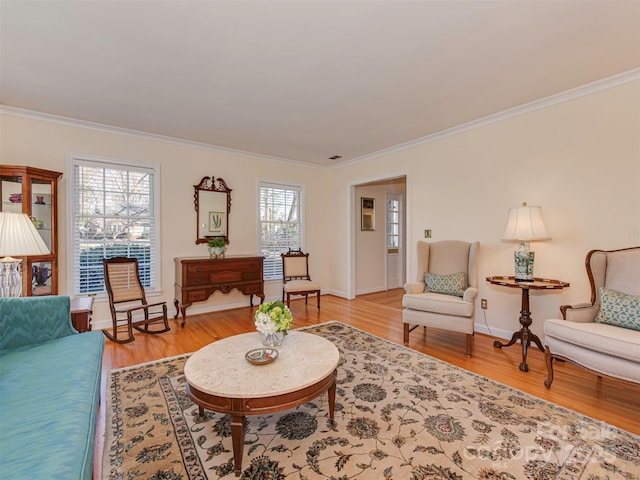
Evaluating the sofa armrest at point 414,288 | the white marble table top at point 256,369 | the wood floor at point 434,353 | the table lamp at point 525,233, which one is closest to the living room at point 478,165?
the wood floor at point 434,353

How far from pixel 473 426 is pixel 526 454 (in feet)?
0.96

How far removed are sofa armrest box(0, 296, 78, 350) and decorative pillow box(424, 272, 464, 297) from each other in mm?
3481

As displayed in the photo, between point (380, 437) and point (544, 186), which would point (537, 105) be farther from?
point (380, 437)

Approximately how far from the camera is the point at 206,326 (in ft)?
13.3

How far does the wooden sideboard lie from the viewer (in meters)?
4.13

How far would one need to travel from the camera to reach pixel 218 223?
4.84 m

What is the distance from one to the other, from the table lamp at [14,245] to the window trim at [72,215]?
1.48 meters

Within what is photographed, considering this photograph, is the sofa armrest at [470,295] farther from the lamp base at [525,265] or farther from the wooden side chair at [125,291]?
the wooden side chair at [125,291]

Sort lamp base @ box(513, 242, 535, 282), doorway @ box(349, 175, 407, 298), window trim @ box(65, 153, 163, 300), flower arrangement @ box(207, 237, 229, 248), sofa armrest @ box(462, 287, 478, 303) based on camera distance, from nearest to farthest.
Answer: lamp base @ box(513, 242, 535, 282) → sofa armrest @ box(462, 287, 478, 303) → window trim @ box(65, 153, 163, 300) → flower arrangement @ box(207, 237, 229, 248) → doorway @ box(349, 175, 407, 298)

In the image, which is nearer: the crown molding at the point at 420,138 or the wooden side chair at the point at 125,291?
the crown molding at the point at 420,138

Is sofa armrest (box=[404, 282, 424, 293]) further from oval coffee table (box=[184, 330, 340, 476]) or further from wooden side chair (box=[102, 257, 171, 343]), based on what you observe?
wooden side chair (box=[102, 257, 171, 343])

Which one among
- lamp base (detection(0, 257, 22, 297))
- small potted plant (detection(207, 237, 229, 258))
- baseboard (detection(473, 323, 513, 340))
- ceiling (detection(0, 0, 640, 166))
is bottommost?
baseboard (detection(473, 323, 513, 340))

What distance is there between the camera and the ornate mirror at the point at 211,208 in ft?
15.3

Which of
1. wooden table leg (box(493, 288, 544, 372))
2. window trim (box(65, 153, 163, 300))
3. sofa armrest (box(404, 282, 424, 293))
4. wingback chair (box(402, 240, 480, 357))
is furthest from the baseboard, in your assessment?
window trim (box(65, 153, 163, 300))
